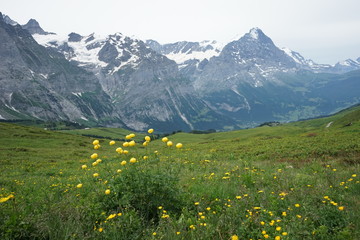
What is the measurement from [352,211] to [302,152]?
20000 mm

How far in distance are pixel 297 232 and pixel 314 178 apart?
705 cm

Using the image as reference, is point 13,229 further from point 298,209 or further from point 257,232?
point 298,209

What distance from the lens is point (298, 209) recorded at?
8008 mm

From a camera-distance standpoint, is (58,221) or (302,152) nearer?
(58,221)

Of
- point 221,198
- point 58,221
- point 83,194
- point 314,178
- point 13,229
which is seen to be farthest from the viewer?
point 314,178

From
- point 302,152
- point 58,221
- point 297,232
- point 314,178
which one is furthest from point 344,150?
point 58,221

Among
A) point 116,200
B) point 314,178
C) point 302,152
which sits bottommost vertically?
point 302,152

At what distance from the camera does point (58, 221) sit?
6949 mm

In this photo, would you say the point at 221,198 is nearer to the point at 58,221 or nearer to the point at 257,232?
the point at 257,232

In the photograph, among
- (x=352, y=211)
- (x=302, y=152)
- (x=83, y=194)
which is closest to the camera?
(x=352, y=211)

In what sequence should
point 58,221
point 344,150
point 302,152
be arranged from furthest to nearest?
1. point 302,152
2. point 344,150
3. point 58,221

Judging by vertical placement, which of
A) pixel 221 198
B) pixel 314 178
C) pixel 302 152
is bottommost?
pixel 302 152

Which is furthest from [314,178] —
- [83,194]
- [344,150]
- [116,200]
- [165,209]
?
[344,150]

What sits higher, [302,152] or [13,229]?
[13,229]
